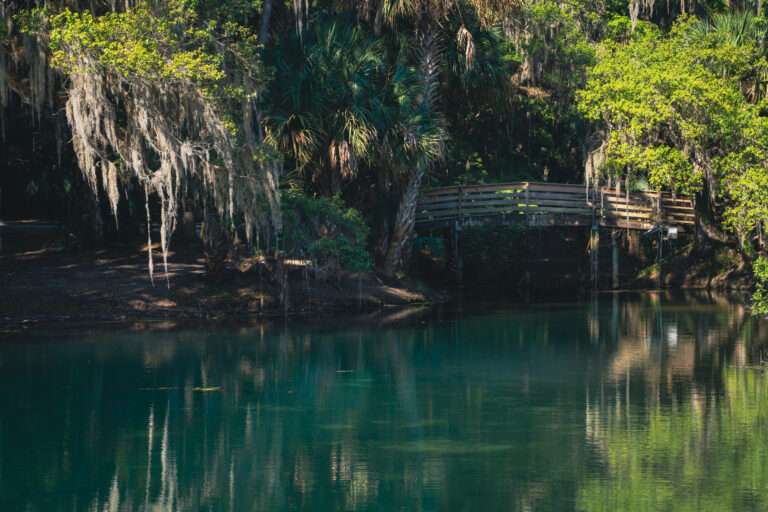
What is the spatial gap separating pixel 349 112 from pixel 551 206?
A: 10.2 meters

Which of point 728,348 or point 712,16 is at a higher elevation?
point 712,16

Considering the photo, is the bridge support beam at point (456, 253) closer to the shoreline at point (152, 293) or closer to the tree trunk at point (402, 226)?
the tree trunk at point (402, 226)

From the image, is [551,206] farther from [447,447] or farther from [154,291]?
[447,447]

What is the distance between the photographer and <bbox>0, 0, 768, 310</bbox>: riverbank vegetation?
26.0 m

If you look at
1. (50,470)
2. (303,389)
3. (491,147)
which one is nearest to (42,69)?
(303,389)

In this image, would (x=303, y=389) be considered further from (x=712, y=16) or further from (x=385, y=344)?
(x=712, y=16)

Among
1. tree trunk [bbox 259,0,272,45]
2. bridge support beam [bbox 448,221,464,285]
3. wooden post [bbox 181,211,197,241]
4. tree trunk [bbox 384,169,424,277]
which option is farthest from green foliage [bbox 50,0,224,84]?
bridge support beam [bbox 448,221,464,285]

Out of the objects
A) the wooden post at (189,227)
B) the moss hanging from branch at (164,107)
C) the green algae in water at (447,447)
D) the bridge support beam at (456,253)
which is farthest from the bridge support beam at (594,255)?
the green algae in water at (447,447)

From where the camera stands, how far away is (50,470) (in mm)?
13961

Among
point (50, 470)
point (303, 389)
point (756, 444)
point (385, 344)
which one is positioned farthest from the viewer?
point (385, 344)

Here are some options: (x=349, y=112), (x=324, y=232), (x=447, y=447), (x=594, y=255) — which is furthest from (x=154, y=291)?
(x=594, y=255)

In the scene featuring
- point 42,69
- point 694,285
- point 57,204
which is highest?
point 42,69

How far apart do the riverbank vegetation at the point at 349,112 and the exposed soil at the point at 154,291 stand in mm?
841

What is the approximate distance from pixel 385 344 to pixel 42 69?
368 inches
